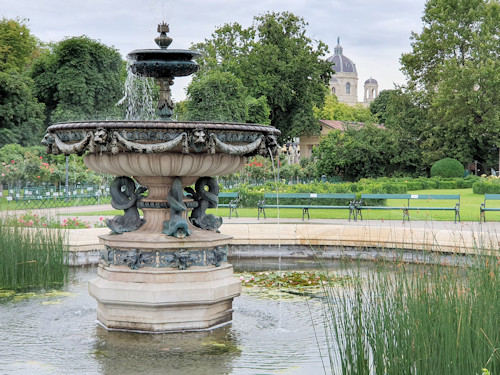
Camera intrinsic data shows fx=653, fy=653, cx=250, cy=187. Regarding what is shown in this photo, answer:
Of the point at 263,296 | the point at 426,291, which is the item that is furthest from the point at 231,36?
the point at 426,291

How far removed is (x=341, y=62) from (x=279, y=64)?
125 meters

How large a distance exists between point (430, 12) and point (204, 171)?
46206 mm

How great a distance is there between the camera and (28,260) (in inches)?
320

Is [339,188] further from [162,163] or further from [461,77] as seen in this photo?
[461,77]

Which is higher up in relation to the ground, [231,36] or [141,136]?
[231,36]

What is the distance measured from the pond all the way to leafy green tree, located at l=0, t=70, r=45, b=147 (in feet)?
117

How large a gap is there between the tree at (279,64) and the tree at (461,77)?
8.50 meters

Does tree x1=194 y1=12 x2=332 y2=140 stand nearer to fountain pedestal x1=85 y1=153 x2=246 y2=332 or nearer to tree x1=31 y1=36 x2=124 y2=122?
tree x1=31 y1=36 x2=124 y2=122

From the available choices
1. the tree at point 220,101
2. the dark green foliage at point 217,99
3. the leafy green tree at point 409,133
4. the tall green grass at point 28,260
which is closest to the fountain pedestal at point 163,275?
the tall green grass at point 28,260

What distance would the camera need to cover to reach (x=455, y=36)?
157ft

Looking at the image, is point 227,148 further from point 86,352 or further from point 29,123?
point 29,123

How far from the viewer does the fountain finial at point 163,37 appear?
7.66 meters

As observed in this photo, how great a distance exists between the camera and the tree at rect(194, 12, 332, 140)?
5156 centimetres

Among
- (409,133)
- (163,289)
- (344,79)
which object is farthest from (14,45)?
(344,79)
